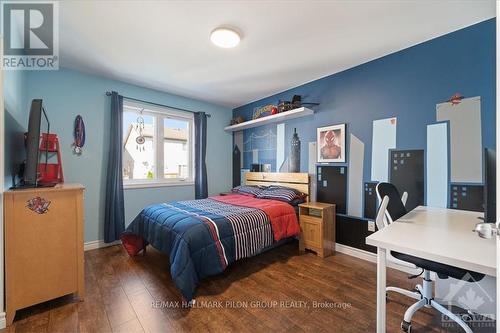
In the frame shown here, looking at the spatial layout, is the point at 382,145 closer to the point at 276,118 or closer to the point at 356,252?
the point at 356,252

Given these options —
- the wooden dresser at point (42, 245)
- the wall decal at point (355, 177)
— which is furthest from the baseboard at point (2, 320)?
the wall decal at point (355, 177)

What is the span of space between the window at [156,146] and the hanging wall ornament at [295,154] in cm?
189

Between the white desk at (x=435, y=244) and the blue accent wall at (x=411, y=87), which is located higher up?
the blue accent wall at (x=411, y=87)

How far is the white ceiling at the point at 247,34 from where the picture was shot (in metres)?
1.83

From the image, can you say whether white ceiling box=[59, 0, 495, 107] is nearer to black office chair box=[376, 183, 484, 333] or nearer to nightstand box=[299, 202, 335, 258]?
black office chair box=[376, 183, 484, 333]

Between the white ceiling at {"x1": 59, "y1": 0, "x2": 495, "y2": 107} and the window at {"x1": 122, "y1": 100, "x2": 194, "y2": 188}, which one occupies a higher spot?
the white ceiling at {"x1": 59, "y1": 0, "x2": 495, "y2": 107}

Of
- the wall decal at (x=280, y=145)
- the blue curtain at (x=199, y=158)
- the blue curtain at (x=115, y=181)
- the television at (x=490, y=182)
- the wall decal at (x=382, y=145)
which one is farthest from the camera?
the blue curtain at (x=199, y=158)

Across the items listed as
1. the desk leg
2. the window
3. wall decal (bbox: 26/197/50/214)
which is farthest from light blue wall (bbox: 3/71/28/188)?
the desk leg

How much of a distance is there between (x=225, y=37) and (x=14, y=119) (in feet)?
7.02

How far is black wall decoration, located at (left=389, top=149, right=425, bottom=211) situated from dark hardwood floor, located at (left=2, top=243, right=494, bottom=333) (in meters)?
0.86

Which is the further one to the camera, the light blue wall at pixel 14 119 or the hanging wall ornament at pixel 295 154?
the hanging wall ornament at pixel 295 154

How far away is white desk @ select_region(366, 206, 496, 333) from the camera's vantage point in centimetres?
99

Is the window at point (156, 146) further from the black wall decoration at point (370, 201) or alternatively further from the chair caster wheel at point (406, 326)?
the chair caster wheel at point (406, 326)

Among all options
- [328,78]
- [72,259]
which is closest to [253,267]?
[72,259]
